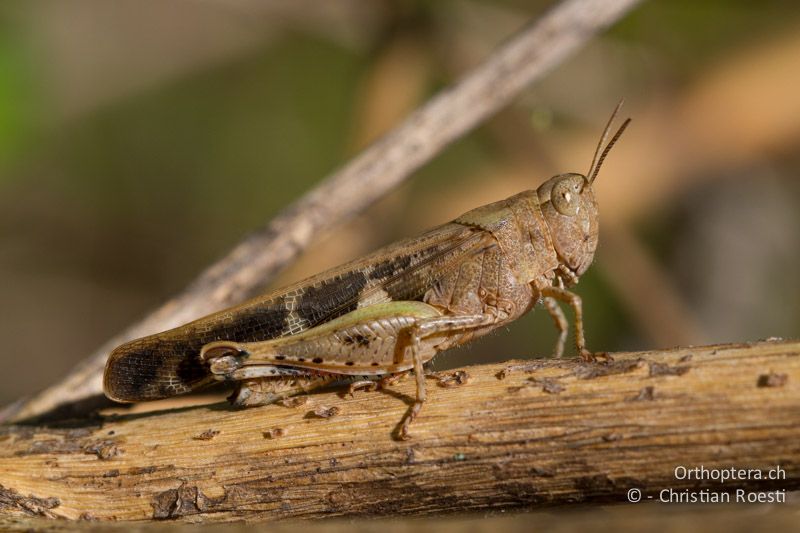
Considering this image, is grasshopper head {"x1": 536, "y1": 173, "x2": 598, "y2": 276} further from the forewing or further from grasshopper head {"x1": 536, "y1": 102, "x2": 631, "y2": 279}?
the forewing

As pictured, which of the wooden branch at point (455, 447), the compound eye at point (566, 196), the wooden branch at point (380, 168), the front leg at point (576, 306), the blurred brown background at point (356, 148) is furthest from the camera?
the blurred brown background at point (356, 148)

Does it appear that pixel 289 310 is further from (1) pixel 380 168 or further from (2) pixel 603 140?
(2) pixel 603 140

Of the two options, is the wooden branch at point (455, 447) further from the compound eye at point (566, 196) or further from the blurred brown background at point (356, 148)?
the blurred brown background at point (356, 148)

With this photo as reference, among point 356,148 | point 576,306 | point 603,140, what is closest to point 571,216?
point 603,140

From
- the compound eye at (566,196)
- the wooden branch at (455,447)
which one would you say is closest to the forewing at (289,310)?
the wooden branch at (455,447)

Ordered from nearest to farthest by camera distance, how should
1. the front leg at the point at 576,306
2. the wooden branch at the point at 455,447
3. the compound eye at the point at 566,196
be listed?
the wooden branch at the point at 455,447, the front leg at the point at 576,306, the compound eye at the point at 566,196

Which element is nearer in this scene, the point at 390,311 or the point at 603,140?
the point at 390,311

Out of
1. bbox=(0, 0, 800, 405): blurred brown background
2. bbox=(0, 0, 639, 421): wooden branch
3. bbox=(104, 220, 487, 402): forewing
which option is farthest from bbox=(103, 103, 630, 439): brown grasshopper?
bbox=(0, 0, 800, 405): blurred brown background
